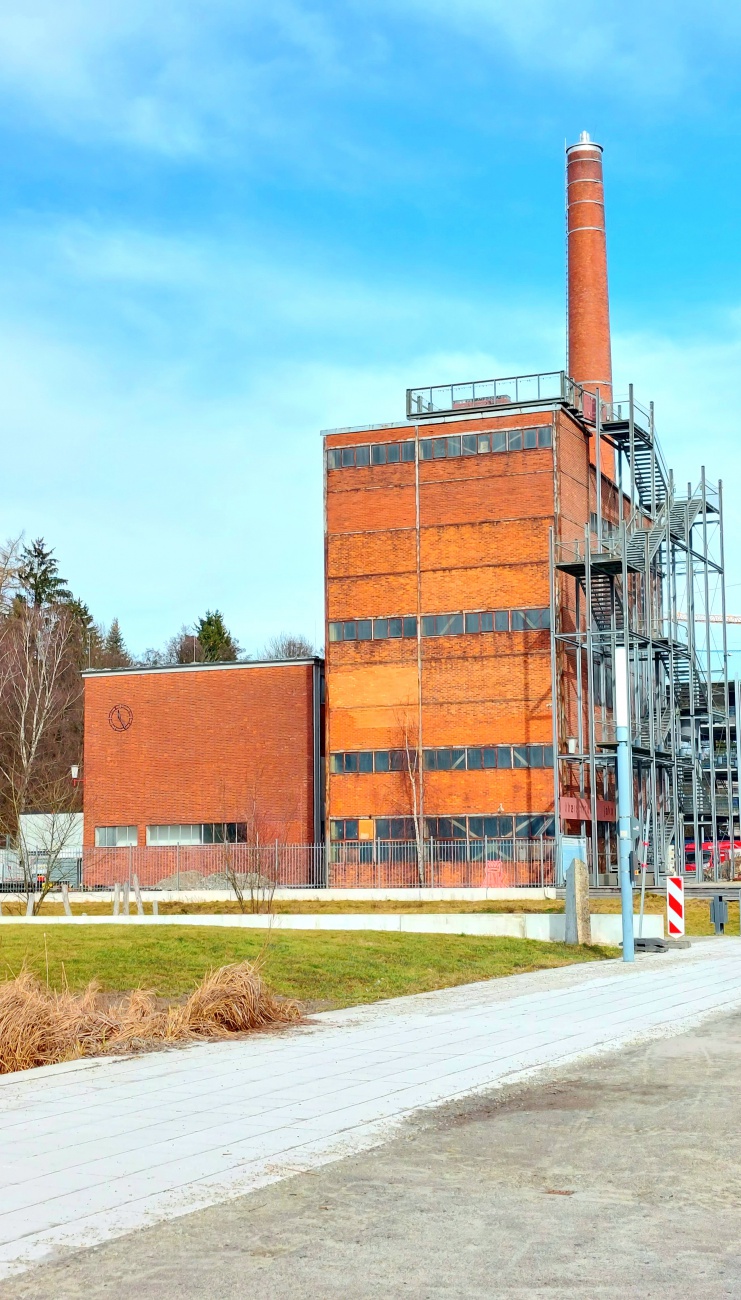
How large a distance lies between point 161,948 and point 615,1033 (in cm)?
836

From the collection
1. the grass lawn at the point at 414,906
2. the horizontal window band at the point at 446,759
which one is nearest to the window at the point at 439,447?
the horizontal window band at the point at 446,759

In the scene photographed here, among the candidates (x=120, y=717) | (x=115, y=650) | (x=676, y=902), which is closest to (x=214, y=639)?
(x=115, y=650)

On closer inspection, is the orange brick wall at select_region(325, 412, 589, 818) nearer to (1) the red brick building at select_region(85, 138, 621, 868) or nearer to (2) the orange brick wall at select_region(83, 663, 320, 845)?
(1) the red brick building at select_region(85, 138, 621, 868)

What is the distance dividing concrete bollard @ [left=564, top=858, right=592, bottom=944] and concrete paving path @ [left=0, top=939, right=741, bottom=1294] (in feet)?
26.7

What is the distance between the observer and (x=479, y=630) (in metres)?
52.9

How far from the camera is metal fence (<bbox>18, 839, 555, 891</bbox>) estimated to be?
50094mm

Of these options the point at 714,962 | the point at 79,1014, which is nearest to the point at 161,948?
the point at 79,1014

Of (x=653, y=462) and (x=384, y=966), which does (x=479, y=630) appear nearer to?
(x=653, y=462)

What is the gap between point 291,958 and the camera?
19.8 meters

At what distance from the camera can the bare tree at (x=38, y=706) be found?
60719 millimetres

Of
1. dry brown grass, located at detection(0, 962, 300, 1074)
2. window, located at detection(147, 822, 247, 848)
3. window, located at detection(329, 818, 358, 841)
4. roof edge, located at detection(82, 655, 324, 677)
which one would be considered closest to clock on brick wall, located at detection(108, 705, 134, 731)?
roof edge, located at detection(82, 655, 324, 677)

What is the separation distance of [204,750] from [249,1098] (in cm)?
4949

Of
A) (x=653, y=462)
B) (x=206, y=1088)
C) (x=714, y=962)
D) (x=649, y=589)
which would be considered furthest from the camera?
(x=653, y=462)

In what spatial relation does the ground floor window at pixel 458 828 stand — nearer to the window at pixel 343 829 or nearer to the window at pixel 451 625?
the window at pixel 343 829
